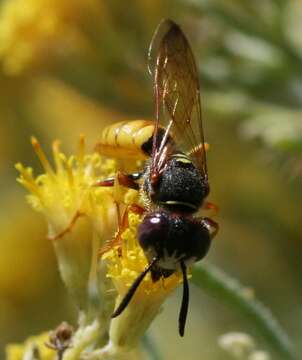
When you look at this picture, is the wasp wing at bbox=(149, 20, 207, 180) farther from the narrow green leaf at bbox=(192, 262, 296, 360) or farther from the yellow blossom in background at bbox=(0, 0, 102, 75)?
the yellow blossom in background at bbox=(0, 0, 102, 75)

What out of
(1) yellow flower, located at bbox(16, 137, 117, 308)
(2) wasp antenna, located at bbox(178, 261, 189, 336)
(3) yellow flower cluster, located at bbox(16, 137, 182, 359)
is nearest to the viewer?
(2) wasp antenna, located at bbox(178, 261, 189, 336)

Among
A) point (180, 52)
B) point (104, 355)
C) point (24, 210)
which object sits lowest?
point (24, 210)

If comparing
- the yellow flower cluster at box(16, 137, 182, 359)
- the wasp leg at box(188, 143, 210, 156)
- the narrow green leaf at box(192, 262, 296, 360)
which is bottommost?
the narrow green leaf at box(192, 262, 296, 360)

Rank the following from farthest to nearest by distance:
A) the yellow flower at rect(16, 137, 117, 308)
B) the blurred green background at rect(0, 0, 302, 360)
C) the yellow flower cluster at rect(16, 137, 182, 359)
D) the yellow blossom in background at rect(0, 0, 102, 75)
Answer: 1. the yellow blossom in background at rect(0, 0, 102, 75)
2. the blurred green background at rect(0, 0, 302, 360)
3. the yellow flower at rect(16, 137, 117, 308)
4. the yellow flower cluster at rect(16, 137, 182, 359)

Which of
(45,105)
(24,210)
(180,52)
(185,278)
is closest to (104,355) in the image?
(185,278)

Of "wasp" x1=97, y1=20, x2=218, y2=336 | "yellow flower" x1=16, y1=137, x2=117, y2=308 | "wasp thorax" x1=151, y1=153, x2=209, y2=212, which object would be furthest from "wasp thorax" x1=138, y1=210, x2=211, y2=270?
"yellow flower" x1=16, y1=137, x2=117, y2=308

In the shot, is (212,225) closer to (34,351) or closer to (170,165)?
(170,165)

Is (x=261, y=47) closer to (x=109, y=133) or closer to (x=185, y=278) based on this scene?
(x=109, y=133)
